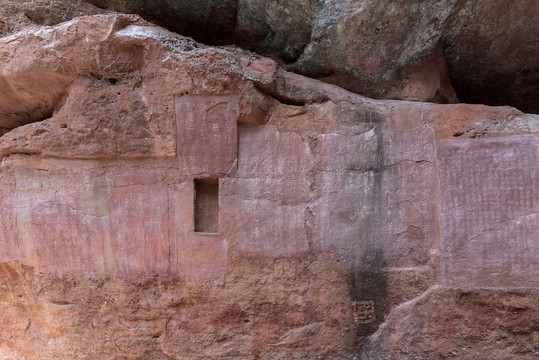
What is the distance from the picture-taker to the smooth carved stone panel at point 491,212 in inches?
109

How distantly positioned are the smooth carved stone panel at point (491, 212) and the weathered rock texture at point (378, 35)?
80 cm

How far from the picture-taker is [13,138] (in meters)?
3.20

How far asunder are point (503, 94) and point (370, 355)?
282cm

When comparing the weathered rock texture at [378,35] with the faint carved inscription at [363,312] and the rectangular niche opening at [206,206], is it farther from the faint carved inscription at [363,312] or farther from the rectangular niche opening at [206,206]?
the faint carved inscription at [363,312]

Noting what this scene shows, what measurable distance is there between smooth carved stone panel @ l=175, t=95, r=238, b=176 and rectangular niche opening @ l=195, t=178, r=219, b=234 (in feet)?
0.50

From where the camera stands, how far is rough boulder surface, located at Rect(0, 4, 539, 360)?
288 cm

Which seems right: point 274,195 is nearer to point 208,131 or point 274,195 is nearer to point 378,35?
point 208,131

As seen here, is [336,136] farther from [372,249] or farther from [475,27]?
[475,27]

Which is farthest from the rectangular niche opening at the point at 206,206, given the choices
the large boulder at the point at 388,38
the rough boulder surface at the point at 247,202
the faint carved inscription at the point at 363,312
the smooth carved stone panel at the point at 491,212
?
the smooth carved stone panel at the point at 491,212

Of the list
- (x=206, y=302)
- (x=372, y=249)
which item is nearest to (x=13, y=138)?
(x=206, y=302)

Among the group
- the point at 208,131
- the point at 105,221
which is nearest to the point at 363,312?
the point at 208,131

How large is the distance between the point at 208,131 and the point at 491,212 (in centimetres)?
206

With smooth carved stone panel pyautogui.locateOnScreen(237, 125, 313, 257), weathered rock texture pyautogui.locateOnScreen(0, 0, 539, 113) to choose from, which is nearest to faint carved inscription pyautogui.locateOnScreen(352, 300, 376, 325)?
smooth carved stone panel pyautogui.locateOnScreen(237, 125, 313, 257)

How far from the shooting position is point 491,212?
2.81m
